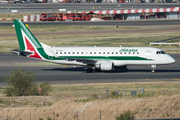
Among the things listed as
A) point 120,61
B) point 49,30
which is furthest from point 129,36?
point 120,61

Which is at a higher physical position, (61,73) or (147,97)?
(147,97)

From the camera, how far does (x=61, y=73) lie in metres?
47.9

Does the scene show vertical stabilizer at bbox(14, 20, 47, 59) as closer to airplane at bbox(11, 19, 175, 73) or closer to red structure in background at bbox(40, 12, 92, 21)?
airplane at bbox(11, 19, 175, 73)

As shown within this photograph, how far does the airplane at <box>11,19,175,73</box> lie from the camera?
47.3 metres

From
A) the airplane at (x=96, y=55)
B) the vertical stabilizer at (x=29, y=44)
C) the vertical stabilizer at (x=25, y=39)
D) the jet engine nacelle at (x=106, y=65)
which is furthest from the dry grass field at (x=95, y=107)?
the vertical stabilizer at (x=25, y=39)

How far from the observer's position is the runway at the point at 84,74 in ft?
140

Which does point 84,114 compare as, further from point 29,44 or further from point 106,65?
point 29,44

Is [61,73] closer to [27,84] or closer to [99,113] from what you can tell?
[27,84]

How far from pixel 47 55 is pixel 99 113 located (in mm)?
25286

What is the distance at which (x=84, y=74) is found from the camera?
4734cm

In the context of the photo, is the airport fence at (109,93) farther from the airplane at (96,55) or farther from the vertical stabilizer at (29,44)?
the vertical stabilizer at (29,44)

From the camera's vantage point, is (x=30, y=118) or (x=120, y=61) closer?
(x=30, y=118)

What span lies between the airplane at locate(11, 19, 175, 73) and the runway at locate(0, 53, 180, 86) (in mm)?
1549

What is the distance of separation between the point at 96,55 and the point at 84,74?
3.64m
